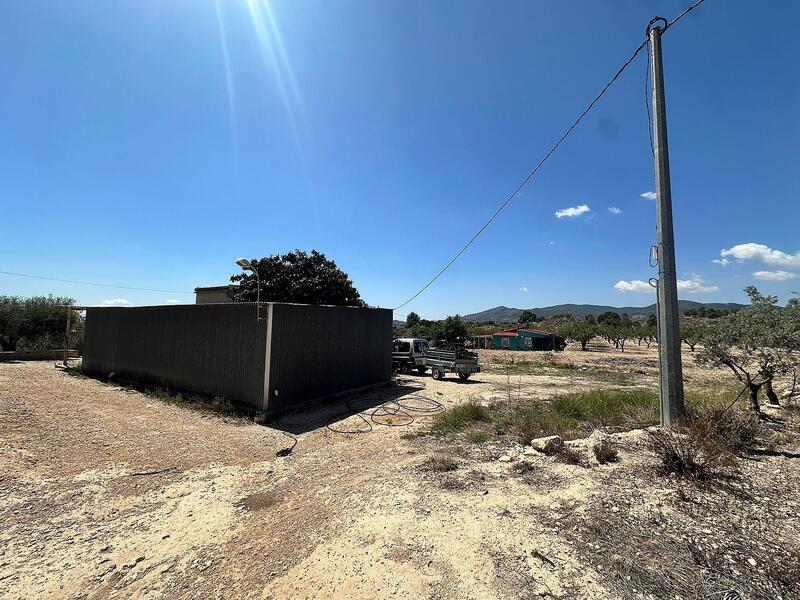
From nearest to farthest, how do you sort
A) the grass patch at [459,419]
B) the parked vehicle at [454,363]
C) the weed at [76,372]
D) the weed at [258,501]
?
1. the weed at [258,501]
2. the grass patch at [459,419]
3. the weed at [76,372]
4. the parked vehicle at [454,363]

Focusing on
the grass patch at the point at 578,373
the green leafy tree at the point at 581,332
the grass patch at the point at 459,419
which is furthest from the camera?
the green leafy tree at the point at 581,332

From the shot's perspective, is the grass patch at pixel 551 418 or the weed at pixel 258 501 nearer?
the weed at pixel 258 501

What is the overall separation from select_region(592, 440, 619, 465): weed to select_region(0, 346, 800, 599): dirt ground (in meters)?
0.12

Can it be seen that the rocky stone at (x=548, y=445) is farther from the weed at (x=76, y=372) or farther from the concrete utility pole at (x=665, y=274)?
the weed at (x=76, y=372)

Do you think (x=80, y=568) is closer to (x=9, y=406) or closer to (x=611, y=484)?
(x=611, y=484)

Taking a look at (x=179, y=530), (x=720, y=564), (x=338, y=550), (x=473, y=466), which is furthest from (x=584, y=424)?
(x=179, y=530)

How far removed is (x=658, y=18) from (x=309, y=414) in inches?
465

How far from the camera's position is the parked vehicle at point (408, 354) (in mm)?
19359

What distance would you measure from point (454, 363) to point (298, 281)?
51.4 feet

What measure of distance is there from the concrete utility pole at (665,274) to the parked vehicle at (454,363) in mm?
11699

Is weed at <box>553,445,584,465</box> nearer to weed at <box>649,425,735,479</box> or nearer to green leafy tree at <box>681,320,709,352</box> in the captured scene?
weed at <box>649,425,735,479</box>

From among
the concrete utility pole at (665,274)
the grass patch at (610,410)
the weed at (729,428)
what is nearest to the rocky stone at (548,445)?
the concrete utility pole at (665,274)

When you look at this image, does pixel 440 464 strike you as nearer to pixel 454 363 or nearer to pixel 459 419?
pixel 459 419

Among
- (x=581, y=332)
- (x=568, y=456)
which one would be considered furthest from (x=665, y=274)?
(x=581, y=332)
